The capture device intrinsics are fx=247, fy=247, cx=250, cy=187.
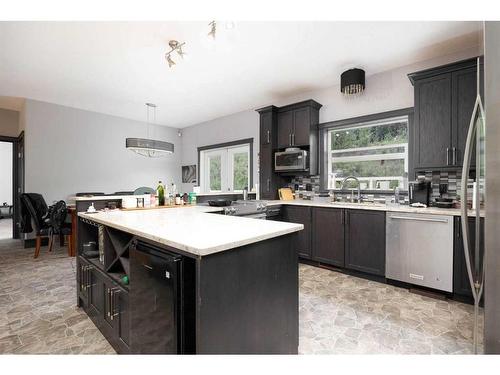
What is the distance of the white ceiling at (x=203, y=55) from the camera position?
2533 millimetres

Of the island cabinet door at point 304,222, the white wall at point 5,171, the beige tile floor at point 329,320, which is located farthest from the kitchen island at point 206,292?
the white wall at point 5,171

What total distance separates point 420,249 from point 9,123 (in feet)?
25.5

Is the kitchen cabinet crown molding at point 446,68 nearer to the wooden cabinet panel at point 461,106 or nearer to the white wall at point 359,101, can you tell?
the wooden cabinet panel at point 461,106

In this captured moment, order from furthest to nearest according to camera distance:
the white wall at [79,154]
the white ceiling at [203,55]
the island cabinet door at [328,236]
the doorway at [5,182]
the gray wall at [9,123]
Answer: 1. the doorway at [5,182]
2. the gray wall at [9,123]
3. the white wall at [79,154]
4. the island cabinet door at [328,236]
5. the white ceiling at [203,55]

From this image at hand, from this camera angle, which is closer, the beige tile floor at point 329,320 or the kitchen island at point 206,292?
the kitchen island at point 206,292

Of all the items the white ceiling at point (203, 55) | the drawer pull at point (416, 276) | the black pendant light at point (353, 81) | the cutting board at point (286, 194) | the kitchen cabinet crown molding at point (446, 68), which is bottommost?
the drawer pull at point (416, 276)

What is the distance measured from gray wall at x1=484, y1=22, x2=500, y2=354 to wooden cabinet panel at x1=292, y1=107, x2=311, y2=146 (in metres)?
2.76

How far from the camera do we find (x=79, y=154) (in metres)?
5.19

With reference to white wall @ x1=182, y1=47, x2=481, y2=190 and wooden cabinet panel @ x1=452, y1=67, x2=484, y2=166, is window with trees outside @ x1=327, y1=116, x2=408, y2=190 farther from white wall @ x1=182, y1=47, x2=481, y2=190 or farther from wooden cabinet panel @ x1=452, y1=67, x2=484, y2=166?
wooden cabinet panel @ x1=452, y1=67, x2=484, y2=166

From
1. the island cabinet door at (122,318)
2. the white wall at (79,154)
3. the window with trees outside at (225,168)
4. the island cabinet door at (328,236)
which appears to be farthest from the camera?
the window with trees outside at (225,168)

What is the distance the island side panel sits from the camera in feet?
3.50

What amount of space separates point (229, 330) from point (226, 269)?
0.94 ft

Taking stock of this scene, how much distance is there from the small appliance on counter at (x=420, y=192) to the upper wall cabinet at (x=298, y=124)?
5.14 ft

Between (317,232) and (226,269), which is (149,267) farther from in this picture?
(317,232)
